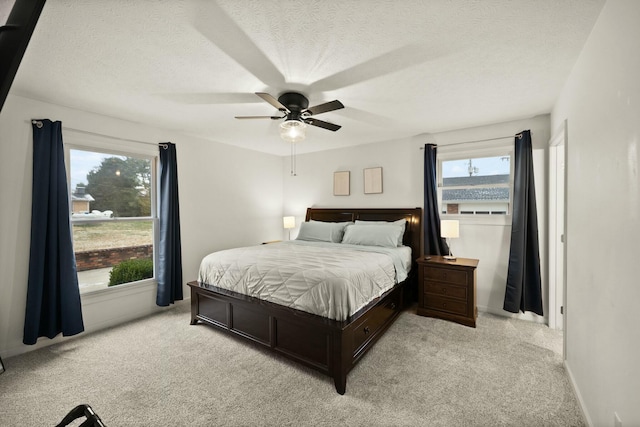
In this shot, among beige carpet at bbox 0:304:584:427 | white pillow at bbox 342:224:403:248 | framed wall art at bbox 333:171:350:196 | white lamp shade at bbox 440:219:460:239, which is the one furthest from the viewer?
framed wall art at bbox 333:171:350:196

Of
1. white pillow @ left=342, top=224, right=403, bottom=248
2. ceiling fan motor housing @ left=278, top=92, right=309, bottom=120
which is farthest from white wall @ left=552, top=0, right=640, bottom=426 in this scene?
ceiling fan motor housing @ left=278, top=92, right=309, bottom=120

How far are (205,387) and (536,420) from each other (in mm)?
2320

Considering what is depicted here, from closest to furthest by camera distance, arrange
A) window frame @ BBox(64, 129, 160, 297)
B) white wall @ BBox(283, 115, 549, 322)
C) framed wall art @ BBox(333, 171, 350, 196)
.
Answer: window frame @ BBox(64, 129, 160, 297)
white wall @ BBox(283, 115, 549, 322)
framed wall art @ BBox(333, 171, 350, 196)

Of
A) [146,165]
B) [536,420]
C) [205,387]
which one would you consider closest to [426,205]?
[536,420]

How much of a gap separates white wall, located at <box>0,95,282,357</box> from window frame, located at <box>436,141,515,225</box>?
310 cm

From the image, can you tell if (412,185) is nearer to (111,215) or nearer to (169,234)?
(169,234)

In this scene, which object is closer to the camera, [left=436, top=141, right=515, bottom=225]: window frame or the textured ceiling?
the textured ceiling

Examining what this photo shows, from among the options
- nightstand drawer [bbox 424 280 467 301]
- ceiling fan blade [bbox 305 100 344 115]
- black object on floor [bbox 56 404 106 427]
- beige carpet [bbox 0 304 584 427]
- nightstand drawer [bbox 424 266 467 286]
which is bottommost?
beige carpet [bbox 0 304 584 427]

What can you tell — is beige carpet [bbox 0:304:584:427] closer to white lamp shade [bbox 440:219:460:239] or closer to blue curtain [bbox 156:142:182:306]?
blue curtain [bbox 156:142:182:306]

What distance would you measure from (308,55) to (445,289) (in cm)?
294

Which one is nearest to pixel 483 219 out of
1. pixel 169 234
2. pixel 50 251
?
pixel 169 234

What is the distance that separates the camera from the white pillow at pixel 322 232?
4.27 metres

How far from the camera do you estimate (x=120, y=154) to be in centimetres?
343

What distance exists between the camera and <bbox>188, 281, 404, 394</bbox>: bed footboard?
7.13ft
